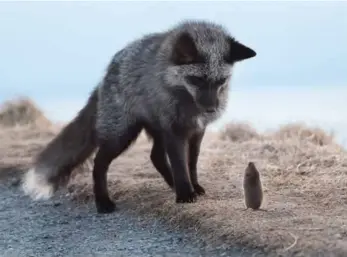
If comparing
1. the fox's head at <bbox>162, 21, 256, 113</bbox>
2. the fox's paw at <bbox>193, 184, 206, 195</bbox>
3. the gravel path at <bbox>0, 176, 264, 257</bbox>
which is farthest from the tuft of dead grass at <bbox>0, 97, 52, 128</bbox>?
the fox's head at <bbox>162, 21, 256, 113</bbox>

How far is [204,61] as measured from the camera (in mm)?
7391

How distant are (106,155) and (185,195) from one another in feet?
3.72

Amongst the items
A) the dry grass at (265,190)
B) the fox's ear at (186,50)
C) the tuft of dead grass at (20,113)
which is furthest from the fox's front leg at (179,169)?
the tuft of dead grass at (20,113)

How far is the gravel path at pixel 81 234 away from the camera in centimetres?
645

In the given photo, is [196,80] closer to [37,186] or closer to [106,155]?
[106,155]

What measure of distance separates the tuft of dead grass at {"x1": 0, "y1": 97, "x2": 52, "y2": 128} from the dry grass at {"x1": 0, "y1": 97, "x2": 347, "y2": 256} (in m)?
3.31

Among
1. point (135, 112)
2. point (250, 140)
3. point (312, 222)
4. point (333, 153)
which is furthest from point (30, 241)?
point (250, 140)

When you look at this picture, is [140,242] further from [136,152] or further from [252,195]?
[136,152]

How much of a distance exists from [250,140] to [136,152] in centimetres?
212

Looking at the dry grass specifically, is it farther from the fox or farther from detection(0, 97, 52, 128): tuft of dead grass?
detection(0, 97, 52, 128): tuft of dead grass

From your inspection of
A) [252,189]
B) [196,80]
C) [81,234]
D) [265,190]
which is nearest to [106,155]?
[81,234]

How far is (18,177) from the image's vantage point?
34.0ft

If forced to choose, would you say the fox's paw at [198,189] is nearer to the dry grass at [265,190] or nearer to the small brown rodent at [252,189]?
the dry grass at [265,190]

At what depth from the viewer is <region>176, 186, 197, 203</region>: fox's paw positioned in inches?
301
